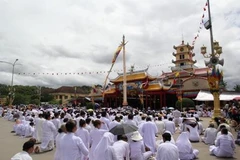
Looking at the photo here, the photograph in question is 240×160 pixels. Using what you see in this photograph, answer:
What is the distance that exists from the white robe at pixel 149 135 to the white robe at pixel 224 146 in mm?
2187

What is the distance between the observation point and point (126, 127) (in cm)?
574

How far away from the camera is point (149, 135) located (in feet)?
27.6

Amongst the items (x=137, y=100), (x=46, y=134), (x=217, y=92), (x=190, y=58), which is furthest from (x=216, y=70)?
(x=190, y=58)

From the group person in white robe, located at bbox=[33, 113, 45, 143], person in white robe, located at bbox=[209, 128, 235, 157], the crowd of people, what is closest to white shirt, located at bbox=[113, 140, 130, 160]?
the crowd of people

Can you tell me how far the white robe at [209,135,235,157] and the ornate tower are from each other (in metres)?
42.3

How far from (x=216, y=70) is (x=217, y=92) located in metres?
1.52

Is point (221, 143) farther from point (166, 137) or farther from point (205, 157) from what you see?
point (166, 137)

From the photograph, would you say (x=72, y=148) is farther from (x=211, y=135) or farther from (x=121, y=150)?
(x=211, y=135)

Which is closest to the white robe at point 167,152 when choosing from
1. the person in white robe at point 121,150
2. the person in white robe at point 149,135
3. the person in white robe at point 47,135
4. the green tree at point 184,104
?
the person in white robe at point 121,150

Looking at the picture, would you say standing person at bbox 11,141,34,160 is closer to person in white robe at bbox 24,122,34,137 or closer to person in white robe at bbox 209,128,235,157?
person in white robe at bbox 209,128,235,157

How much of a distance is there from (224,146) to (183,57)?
45582 mm

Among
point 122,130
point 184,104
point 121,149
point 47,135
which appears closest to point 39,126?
point 47,135

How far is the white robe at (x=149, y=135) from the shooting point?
27.3 ft

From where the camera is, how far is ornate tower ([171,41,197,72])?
163ft
